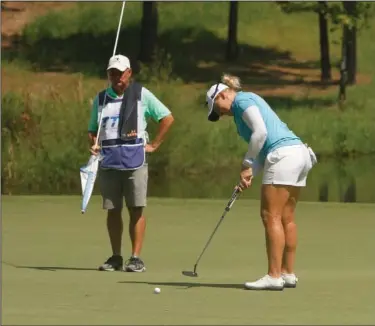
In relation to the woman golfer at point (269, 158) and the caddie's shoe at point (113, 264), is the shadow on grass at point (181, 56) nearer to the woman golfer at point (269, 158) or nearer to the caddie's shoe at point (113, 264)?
the caddie's shoe at point (113, 264)

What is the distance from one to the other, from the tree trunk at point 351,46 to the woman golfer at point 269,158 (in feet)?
75.5

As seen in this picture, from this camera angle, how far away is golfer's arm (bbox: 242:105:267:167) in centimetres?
827

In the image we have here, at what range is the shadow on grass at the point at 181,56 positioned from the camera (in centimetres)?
3747

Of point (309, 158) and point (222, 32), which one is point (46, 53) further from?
point (309, 158)

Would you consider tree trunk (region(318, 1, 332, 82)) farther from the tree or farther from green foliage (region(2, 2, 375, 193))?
green foliage (region(2, 2, 375, 193))

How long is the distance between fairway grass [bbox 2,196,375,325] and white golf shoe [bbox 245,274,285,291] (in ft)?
0.33

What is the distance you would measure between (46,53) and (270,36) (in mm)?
7461

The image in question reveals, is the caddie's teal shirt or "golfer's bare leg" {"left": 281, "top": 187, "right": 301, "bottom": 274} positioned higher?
the caddie's teal shirt

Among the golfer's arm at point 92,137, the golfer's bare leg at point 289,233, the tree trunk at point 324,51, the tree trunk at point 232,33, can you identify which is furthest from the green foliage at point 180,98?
the golfer's bare leg at point 289,233

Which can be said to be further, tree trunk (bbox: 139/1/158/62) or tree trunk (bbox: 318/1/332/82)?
tree trunk (bbox: 139/1/158/62)

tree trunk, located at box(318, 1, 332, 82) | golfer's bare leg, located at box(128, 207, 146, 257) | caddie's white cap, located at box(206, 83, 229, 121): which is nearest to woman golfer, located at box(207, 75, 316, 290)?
caddie's white cap, located at box(206, 83, 229, 121)

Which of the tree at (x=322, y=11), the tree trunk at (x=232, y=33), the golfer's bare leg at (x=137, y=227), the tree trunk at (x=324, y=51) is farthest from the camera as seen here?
the tree trunk at (x=232, y=33)

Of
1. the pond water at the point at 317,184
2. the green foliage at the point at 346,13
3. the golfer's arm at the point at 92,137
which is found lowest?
the pond water at the point at 317,184

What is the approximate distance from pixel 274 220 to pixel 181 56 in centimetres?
3161
